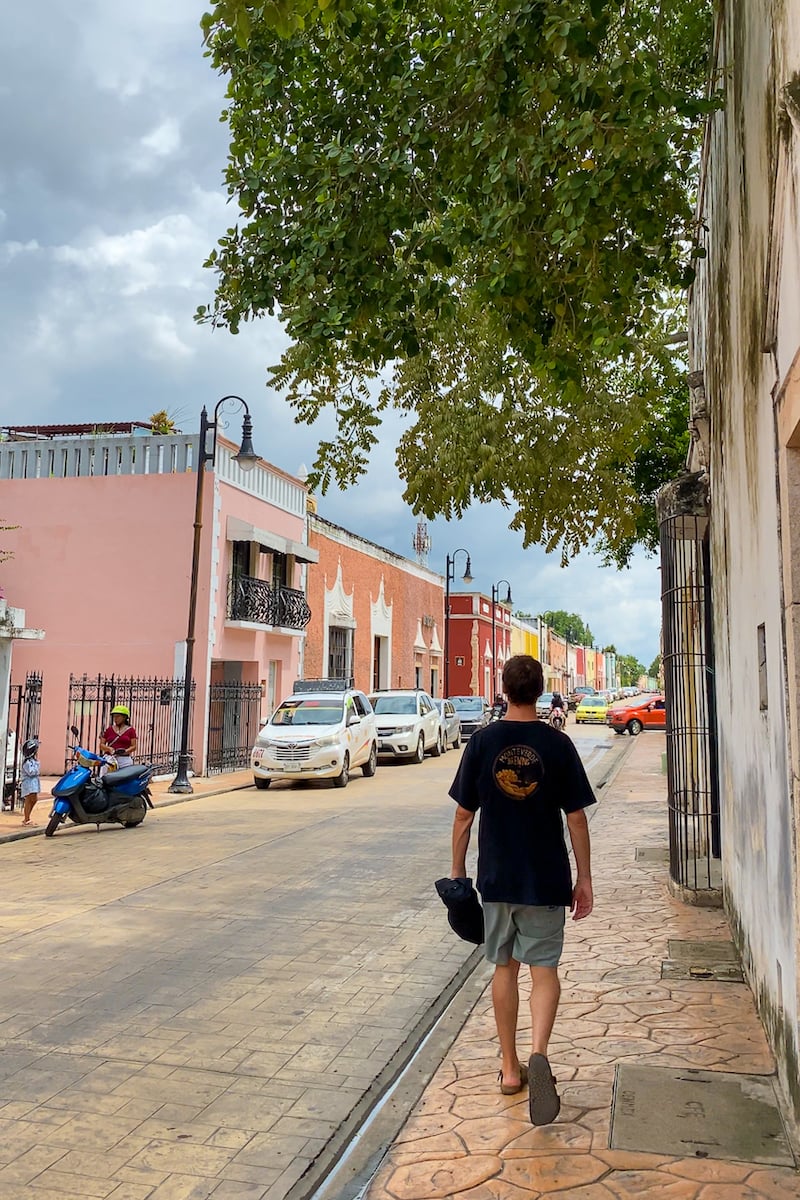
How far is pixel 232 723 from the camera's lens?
23688 millimetres

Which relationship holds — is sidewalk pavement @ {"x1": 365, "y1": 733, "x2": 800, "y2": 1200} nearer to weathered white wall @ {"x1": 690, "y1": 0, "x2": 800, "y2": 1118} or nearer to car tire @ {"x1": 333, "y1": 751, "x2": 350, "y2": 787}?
weathered white wall @ {"x1": 690, "y1": 0, "x2": 800, "y2": 1118}

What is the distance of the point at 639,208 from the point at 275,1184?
5.27 meters

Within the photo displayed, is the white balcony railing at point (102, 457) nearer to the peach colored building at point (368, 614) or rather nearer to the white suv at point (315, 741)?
the white suv at point (315, 741)

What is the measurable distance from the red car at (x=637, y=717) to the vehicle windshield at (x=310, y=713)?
77.5 ft

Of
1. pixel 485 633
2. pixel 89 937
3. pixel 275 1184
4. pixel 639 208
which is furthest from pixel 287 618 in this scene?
Answer: pixel 485 633

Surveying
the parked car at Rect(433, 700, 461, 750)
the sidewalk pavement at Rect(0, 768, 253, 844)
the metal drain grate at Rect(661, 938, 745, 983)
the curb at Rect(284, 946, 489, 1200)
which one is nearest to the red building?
the parked car at Rect(433, 700, 461, 750)

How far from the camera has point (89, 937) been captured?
745 cm

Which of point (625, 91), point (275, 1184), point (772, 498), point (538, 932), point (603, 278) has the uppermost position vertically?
point (625, 91)

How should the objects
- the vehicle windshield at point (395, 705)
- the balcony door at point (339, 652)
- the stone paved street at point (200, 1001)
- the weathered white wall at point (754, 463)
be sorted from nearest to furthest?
the weathered white wall at point (754, 463) < the stone paved street at point (200, 1001) < the vehicle windshield at point (395, 705) < the balcony door at point (339, 652)

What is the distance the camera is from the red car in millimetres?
41844

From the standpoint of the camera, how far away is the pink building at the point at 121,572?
70.7 ft

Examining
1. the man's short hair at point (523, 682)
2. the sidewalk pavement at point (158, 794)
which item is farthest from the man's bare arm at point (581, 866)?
the sidewalk pavement at point (158, 794)

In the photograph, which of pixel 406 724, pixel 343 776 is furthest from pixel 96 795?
pixel 406 724

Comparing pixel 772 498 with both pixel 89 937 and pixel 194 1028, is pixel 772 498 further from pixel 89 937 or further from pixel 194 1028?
pixel 89 937
